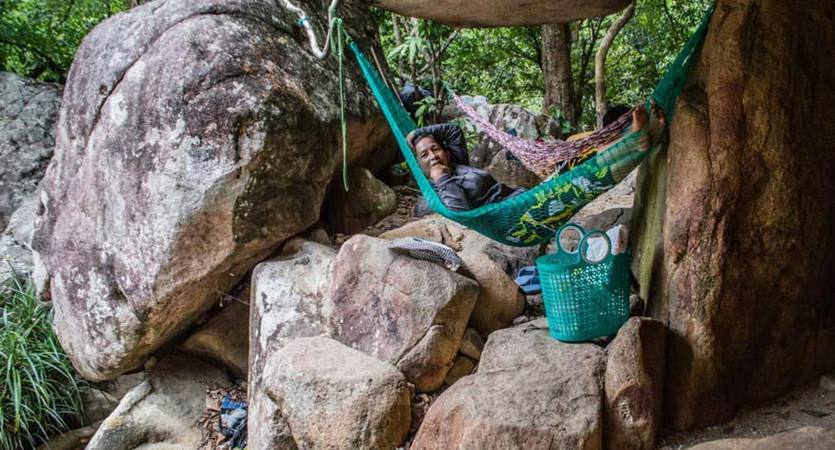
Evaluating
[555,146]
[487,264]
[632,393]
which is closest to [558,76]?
[555,146]

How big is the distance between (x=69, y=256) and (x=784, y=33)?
10.1 ft

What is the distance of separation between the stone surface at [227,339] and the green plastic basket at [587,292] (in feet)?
5.53

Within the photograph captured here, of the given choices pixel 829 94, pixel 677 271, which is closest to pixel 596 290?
pixel 677 271

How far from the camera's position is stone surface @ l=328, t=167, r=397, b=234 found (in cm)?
326

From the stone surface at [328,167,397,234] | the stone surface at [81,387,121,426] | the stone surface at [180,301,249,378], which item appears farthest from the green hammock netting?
the stone surface at [81,387,121,426]

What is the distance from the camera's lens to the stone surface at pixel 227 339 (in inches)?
121

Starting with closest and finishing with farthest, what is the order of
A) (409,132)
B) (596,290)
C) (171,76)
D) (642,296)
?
(596,290), (642,296), (171,76), (409,132)

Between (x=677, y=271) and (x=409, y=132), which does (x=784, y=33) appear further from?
(x=409, y=132)

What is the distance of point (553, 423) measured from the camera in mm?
1756

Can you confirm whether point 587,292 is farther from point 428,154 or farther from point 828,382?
point 428,154

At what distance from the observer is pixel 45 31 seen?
Answer: 14.9ft

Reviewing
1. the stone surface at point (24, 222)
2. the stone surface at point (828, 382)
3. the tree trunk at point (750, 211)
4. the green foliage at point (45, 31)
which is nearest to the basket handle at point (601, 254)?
the tree trunk at point (750, 211)

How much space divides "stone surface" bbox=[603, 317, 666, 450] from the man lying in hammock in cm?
92

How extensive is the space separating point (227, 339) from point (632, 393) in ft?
6.79
